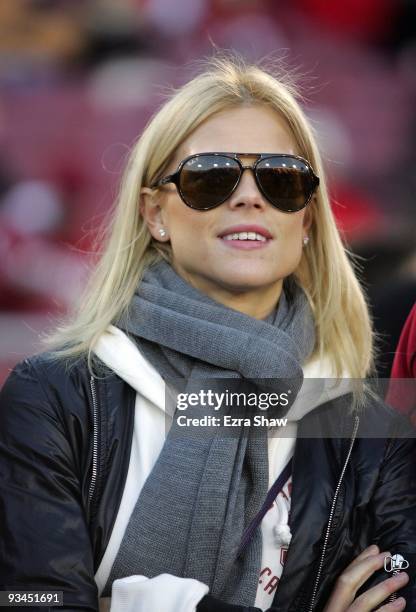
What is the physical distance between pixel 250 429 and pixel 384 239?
144 inches

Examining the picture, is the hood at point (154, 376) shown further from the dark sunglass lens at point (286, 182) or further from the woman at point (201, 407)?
the dark sunglass lens at point (286, 182)

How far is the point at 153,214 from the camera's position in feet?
7.81

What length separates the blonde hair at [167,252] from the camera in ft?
7.48

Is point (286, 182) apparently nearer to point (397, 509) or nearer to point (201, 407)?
point (201, 407)

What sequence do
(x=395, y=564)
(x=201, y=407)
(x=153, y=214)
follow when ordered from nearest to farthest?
(x=395, y=564) → (x=201, y=407) → (x=153, y=214)

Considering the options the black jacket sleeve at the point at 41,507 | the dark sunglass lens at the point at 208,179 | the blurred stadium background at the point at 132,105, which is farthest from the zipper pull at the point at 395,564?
the blurred stadium background at the point at 132,105

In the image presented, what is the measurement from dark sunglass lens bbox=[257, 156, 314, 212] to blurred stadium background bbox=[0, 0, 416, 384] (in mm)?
2729

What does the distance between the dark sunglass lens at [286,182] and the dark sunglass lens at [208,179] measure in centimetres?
6

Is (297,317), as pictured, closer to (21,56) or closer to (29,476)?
(29,476)

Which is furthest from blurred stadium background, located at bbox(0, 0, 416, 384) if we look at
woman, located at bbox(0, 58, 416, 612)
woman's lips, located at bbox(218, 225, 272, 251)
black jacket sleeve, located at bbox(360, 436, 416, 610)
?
black jacket sleeve, located at bbox(360, 436, 416, 610)

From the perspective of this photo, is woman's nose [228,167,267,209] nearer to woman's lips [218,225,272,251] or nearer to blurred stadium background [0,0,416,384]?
woman's lips [218,225,272,251]

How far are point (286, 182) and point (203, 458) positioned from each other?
61cm

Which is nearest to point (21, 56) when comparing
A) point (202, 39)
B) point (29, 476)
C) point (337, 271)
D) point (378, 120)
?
point (202, 39)

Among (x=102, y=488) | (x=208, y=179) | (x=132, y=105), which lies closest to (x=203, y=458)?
(x=102, y=488)
